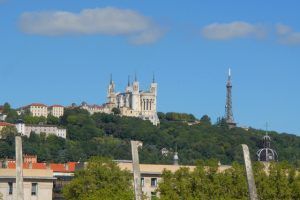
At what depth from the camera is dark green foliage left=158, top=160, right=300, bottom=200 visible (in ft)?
261

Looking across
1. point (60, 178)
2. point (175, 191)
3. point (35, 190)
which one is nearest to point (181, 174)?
point (175, 191)

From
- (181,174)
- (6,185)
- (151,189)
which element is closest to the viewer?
(181,174)

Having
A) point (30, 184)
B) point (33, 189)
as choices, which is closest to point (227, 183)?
point (30, 184)

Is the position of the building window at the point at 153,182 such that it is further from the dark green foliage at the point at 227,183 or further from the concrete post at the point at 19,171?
the concrete post at the point at 19,171

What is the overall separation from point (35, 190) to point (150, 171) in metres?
11.8

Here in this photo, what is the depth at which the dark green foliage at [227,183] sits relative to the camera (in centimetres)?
7956

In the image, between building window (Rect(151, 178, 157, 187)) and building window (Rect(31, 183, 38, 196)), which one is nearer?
building window (Rect(31, 183, 38, 196))

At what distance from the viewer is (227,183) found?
271 feet

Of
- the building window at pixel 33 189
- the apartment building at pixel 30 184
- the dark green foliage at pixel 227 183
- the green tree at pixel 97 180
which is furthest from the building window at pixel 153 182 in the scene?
the dark green foliage at pixel 227 183

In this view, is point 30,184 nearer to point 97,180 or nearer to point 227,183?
point 97,180

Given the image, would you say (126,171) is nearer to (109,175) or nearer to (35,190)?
(109,175)

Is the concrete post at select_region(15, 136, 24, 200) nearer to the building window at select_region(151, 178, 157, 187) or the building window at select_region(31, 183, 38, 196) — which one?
the building window at select_region(31, 183, 38, 196)

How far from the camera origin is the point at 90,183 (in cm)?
8794

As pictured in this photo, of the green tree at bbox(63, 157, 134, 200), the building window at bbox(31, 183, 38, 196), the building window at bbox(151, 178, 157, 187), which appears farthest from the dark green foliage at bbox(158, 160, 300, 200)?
the building window at bbox(151, 178, 157, 187)
